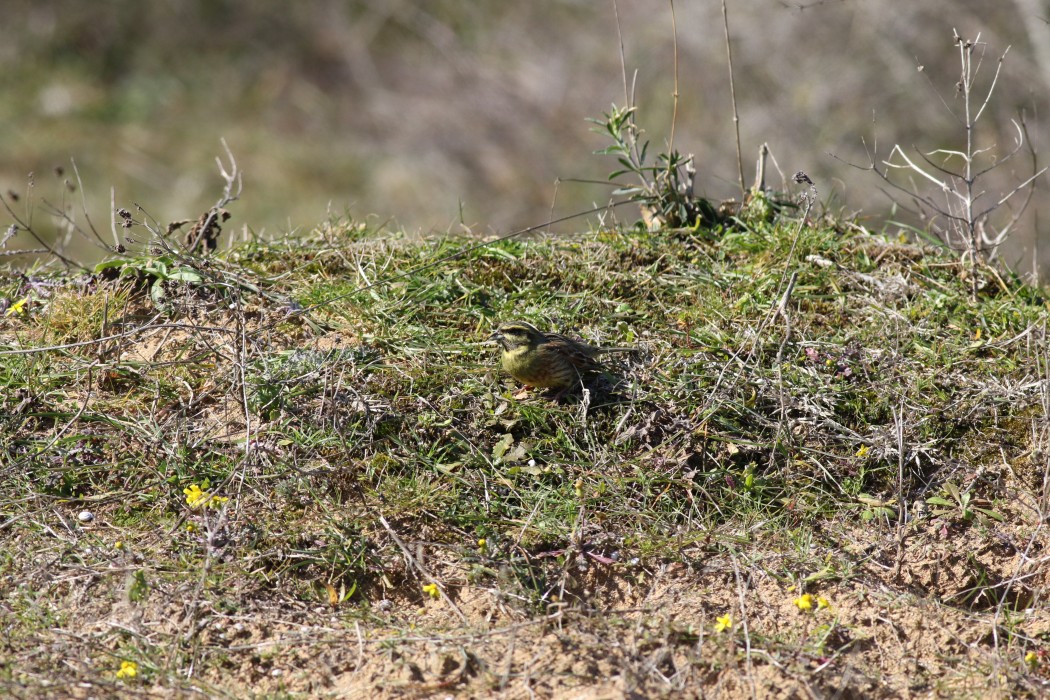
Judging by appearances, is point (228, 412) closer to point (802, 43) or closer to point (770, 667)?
point (770, 667)

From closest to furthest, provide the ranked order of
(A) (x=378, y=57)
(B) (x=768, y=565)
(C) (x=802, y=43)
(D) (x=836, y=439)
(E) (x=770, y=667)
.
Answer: (E) (x=770, y=667), (B) (x=768, y=565), (D) (x=836, y=439), (C) (x=802, y=43), (A) (x=378, y=57)

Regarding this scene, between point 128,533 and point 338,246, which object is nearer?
point 128,533

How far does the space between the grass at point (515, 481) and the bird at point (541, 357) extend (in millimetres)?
117

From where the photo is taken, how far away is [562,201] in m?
15.0

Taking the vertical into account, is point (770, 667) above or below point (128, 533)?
below

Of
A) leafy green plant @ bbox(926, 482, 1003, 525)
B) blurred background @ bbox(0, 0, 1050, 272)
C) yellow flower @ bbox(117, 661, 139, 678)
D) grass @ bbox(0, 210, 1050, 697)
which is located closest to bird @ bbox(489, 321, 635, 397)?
grass @ bbox(0, 210, 1050, 697)

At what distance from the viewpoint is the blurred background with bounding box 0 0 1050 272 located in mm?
13273

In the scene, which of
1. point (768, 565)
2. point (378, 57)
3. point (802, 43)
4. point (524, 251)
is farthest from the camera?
point (378, 57)

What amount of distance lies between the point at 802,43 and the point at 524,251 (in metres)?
9.69

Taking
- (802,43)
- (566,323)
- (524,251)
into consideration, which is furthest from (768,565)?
(802,43)

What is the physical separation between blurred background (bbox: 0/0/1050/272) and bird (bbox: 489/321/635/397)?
752 centimetres

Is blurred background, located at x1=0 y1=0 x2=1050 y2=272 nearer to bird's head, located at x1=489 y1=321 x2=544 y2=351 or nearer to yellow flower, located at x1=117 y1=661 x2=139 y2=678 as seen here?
bird's head, located at x1=489 y1=321 x2=544 y2=351

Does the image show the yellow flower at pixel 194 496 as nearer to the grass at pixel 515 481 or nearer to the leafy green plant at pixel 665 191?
the grass at pixel 515 481

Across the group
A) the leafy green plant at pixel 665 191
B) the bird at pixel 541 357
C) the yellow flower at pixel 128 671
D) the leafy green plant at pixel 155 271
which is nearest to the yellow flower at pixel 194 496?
the yellow flower at pixel 128 671
